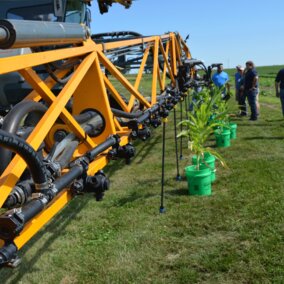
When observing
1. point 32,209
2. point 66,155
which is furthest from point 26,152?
point 66,155

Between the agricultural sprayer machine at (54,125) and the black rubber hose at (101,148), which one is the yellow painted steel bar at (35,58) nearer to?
the agricultural sprayer machine at (54,125)

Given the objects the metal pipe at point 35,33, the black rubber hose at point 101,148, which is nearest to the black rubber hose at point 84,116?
the black rubber hose at point 101,148

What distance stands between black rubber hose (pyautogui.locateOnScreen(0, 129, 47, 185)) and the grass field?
1.28 meters

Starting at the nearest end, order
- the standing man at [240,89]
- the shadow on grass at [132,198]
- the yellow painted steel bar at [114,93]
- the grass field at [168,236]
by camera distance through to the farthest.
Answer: the grass field at [168,236] < the yellow painted steel bar at [114,93] < the shadow on grass at [132,198] < the standing man at [240,89]

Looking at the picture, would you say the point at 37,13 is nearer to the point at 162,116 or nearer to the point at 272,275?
the point at 162,116

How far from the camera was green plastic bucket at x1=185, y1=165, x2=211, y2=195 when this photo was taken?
4688 millimetres

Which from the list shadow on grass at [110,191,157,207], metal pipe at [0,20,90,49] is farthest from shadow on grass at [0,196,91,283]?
metal pipe at [0,20,90,49]

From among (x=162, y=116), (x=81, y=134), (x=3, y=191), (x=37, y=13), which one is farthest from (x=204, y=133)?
(x=3, y=191)

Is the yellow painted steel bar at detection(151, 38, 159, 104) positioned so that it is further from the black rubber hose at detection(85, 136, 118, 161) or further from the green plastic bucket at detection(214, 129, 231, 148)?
the green plastic bucket at detection(214, 129, 231, 148)

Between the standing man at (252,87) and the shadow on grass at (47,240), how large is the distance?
7.11 metres

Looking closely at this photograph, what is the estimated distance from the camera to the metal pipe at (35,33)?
205 centimetres

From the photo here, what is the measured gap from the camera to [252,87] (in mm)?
10734

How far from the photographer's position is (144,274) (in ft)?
10.1

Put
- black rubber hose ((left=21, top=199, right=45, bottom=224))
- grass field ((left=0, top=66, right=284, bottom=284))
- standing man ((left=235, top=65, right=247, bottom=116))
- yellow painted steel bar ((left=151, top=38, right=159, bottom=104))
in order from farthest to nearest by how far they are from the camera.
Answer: standing man ((left=235, top=65, right=247, bottom=116)) → yellow painted steel bar ((left=151, top=38, right=159, bottom=104)) → grass field ((left=0, top=66, right=284, bottom=284)) → black rubber hose ((left=21, top=199, right=45, bottom=224))
